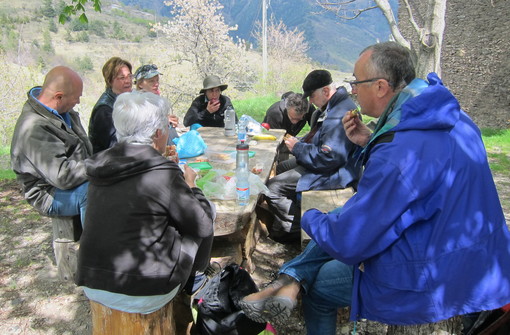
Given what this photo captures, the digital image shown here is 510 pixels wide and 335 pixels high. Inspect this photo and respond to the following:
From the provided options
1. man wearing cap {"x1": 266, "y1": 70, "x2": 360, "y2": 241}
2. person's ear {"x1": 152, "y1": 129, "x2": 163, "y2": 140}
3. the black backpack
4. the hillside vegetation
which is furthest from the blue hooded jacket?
the hillside vegetation

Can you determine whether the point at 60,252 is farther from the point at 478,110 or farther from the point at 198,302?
the point at 478,110

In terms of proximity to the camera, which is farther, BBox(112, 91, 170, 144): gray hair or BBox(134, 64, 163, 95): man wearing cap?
BBox(134, 64, 163, 95): man wearing cap

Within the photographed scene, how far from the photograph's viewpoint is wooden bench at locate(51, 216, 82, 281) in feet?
8.65

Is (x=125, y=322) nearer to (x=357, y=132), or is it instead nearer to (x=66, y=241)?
(x=66, y=241)

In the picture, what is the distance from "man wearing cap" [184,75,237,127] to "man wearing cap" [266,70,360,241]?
1.62 metres

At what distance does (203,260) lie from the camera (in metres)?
1.92

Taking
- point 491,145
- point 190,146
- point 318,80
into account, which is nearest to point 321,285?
point 190,146

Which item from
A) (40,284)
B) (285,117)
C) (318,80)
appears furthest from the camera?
(285,117)

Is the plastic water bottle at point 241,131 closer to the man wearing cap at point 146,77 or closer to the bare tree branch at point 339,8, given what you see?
the man wearing cap at point 146,77

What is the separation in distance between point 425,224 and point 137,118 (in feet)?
4.21

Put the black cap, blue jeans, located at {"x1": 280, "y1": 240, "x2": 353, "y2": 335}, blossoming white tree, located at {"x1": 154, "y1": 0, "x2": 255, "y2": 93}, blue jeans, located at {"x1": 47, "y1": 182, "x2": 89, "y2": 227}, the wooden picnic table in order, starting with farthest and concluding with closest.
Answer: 1. blossoming white tree, located at {"x1": 154, "y1": 0, "x2": 255, "y2": 93}
2. the black cap
3. blue jeans, located at {"x1": 47, "y1": 182, "x2": 89, "y2": 227}
4. the wooden picnic table
5. blue jeans, located at {"x1": 280, "y1": 240, "x2": 353, "y2": 335}

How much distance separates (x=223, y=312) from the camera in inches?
76.7

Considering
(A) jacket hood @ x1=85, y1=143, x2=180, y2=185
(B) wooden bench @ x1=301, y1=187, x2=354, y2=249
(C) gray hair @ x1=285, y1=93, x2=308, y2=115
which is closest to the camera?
(A) jacket hood @ x1=85, y1=143, x2=180, y2=185

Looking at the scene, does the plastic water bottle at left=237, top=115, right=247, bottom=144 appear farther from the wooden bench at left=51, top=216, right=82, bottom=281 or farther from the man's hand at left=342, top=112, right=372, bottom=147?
the wooden bench at left=51, top=216, right=82, bottom=281
